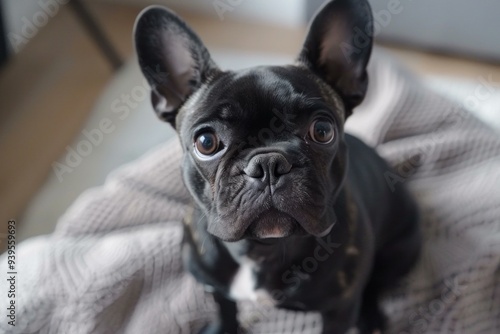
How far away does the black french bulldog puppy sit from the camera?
1004 millimetres

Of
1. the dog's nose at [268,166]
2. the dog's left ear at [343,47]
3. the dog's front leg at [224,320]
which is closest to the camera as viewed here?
the dog's nose at [268,166]

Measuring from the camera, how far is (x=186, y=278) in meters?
1.53

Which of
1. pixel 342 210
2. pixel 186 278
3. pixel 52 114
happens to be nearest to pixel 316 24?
pixel 342 210

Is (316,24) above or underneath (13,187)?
above

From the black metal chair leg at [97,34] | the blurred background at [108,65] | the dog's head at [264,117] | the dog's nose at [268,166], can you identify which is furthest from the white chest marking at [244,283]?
the black metal chair leg at [97,34]

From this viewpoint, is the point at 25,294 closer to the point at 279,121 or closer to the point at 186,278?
the point at 186,278

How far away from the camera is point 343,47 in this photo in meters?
1.17

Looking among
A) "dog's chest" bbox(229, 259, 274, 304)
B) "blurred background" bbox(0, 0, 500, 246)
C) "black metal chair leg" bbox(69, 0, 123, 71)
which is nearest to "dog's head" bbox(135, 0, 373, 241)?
"dog's chest" bbox(229, 259, 274, 304)

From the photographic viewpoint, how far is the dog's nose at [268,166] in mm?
965

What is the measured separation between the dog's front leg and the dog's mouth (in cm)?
37

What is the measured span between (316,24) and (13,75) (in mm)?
1619

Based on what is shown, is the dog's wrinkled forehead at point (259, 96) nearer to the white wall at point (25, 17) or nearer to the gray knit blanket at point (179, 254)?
the gray knit blanket at point (179, 254)

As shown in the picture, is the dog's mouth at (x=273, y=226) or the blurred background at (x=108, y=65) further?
the blurred background at (x=108, y=65)

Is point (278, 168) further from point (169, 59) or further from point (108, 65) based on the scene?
point (108, 65)
